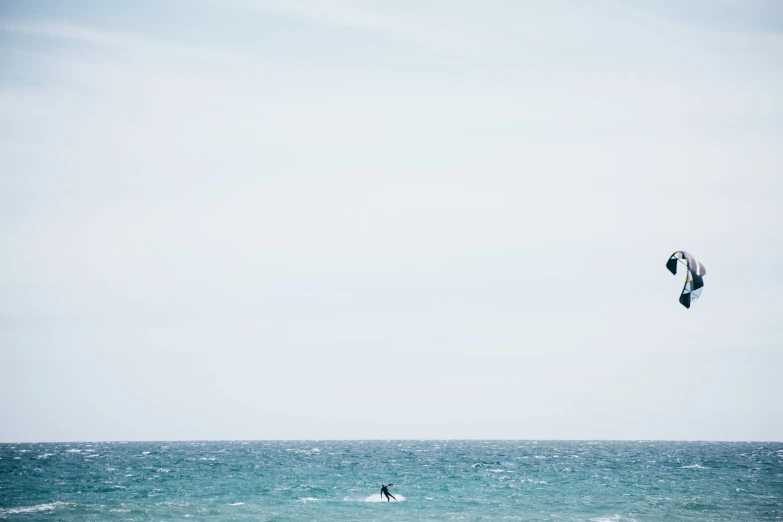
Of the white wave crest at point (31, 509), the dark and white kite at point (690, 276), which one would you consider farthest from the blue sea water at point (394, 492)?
the dark and white kite at point (690, 276)

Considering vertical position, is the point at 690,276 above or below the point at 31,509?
above

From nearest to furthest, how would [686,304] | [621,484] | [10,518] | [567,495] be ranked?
[686,304] → [10,518] → [567,495] → [621,484]

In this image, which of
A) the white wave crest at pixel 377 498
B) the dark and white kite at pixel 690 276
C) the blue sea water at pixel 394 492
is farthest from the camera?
the white wave crest at pixel 377 498

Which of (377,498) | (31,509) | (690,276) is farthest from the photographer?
(377,498)

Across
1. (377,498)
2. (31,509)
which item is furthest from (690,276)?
(31,509)

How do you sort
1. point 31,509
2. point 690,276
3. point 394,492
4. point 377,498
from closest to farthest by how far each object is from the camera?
point 690,276 < point 31,509 < point 377,498 < point 394,492

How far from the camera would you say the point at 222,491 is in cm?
4541

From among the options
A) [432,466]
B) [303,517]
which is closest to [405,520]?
[303,517]

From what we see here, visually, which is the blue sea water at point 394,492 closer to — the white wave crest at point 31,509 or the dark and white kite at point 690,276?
the white wave crest at point 31,509

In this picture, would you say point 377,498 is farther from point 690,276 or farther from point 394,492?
point 690,276

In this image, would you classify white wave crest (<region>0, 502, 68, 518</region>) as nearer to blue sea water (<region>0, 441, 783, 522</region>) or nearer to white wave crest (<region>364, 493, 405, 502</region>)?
blue sea water (<region>0, 441, 783, 522</region>)

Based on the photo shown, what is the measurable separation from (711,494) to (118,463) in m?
52.9

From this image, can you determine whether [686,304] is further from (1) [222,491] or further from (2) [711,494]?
(1) [222,491]

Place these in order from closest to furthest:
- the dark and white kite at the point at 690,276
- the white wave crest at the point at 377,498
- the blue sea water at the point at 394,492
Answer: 1. the dark and white kite at the point at 690,276
2. the blue sea water at the point at 394,492
3. the white wave crest at the point at 377,498
